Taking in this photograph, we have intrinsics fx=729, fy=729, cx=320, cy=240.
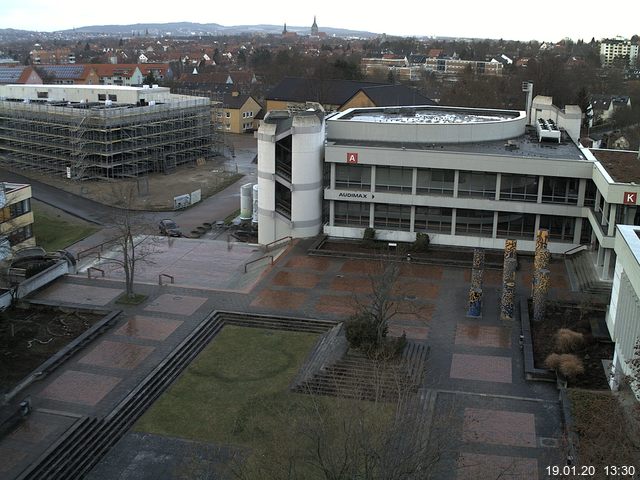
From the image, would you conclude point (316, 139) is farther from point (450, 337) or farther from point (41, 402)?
point (41, 402)

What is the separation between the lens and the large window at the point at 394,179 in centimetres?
4166

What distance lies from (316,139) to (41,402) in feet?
73.8

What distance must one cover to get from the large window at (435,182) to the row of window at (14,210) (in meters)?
23.0

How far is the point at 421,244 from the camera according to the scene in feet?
133

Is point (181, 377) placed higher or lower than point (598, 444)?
lower

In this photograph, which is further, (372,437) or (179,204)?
(179,204)

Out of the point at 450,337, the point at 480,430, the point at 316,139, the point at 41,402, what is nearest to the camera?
the point at 480,430

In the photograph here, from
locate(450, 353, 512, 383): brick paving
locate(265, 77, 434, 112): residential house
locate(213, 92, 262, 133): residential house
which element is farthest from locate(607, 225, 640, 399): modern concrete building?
locate(213, 92, 262, 133): residential house

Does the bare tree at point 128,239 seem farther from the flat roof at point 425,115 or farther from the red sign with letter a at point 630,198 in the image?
the red sign with letter a at point 630,198

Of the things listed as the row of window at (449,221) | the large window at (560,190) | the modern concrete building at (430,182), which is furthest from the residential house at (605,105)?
the row of window at (449,221)

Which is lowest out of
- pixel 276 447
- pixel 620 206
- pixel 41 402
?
pixel 41 402

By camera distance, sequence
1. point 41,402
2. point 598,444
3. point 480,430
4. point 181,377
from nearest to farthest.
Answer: point 598,444 < point 480,430 < point 41,402 < point 181,377

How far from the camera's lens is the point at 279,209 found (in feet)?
141

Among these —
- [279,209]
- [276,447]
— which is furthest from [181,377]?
[279,209]
